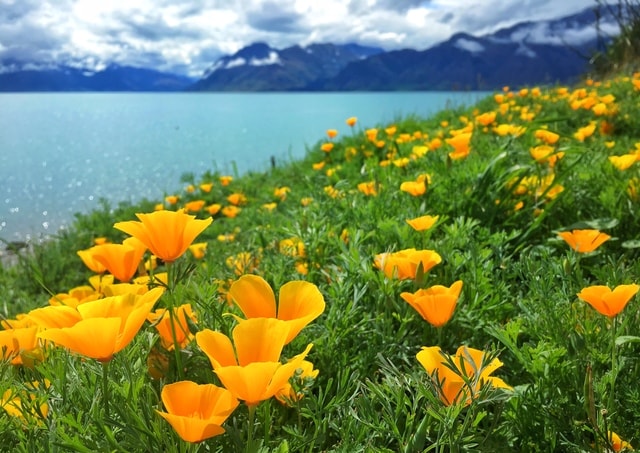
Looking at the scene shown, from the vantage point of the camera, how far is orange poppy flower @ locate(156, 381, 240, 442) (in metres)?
0.67

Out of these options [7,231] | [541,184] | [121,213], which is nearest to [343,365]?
[541,184]

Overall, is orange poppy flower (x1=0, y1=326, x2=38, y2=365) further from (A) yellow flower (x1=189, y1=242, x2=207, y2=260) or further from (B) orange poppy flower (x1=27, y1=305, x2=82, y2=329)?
(A) yellow flower (x1=189, y1=242, x2=207, y2=260)

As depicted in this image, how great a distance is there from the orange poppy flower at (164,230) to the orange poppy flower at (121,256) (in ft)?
0.95

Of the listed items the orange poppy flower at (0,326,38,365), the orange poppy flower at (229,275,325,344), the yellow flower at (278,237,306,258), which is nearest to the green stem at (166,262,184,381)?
the orange poppy flower at (229,275,325,344)

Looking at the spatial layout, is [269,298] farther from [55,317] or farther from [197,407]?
[55,317]

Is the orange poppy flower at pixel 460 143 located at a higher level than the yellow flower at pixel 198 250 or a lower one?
higher

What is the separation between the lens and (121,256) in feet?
4.06

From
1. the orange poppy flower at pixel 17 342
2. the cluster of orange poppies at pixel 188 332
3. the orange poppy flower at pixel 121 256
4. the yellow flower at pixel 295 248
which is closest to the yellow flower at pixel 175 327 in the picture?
the cluster of orange poppies at pixel 188 332

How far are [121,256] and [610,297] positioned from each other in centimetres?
108

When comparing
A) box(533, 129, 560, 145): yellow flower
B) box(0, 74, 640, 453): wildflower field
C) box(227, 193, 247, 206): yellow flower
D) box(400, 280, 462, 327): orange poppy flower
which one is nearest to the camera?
box(0, 74, 640, 453): wildflower field

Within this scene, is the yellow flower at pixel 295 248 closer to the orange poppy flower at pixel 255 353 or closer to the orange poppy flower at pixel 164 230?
the orange poppy flower at pixel 164 230

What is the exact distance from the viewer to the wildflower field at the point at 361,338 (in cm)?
81

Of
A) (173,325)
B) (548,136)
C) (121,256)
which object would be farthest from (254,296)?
(548,136)

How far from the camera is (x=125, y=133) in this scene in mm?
23422
